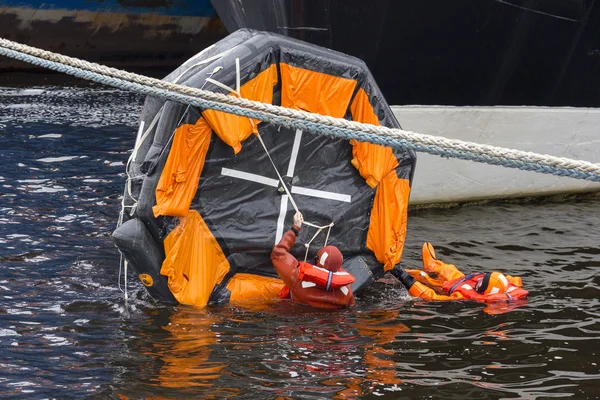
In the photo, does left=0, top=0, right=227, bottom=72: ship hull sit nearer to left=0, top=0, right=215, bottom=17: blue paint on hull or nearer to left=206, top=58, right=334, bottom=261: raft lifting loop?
left=0, top=0, right=215, bottom=17: blue paint on hull

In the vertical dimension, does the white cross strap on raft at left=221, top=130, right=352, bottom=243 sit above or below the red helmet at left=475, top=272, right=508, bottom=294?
above

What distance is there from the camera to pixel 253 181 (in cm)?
764

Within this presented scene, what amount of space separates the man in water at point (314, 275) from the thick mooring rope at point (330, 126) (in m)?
1.70

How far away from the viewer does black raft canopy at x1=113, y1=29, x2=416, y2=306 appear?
7031mm

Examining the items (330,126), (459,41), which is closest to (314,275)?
(330,126)

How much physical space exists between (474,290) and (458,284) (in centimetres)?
16

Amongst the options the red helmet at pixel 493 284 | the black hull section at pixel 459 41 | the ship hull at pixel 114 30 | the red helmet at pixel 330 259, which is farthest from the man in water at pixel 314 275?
the ship hull at pixel 114 30

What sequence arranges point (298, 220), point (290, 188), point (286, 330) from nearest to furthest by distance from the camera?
point (286, 330)
point (298, 220)
point (290, 188)

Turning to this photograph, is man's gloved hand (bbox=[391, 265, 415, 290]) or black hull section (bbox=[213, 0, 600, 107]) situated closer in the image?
man's gloved hand (bbox=[391, 265, 415, 290])

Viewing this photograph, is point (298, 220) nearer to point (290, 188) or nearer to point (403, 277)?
point (290, 188)

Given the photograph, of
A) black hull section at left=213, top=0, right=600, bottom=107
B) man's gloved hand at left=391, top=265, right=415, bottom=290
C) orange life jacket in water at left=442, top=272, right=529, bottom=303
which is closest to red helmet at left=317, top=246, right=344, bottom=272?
man's gloved hand at left=391, top=265, right=415, bottom=290

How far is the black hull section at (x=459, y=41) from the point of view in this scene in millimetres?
9539

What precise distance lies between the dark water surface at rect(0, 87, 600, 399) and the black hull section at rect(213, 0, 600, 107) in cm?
172

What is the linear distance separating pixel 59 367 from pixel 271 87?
2.98 meters
